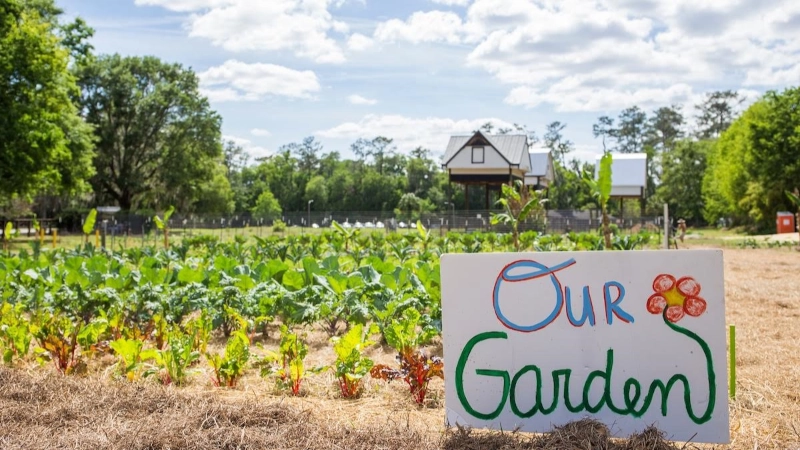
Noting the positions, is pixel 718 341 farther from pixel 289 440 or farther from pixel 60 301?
pixel 60 301

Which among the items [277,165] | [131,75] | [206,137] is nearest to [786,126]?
[206,137]

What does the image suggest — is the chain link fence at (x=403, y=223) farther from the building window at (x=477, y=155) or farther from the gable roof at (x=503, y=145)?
the gable roof at (x=503, y=145)

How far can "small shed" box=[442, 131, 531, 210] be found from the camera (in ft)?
129

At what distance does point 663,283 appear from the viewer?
3.63 meters

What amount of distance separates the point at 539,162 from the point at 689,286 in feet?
149

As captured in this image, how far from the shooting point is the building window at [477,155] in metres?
39.6

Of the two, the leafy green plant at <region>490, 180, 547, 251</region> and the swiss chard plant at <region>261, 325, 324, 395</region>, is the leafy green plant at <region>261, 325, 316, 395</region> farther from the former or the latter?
the leafy green plant at <region>490, 180, 547, 251</region>

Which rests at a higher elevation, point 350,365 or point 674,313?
point 674,313

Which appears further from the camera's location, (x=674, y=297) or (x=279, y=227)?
(x=279, y=227)

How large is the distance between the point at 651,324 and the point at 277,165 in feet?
295

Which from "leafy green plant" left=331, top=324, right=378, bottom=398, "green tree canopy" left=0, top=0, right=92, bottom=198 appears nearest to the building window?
"green tree canopy" left=0, top=0, right=92, bottom=198

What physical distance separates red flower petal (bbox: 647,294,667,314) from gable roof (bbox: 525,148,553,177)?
4435cm

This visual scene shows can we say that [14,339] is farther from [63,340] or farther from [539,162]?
[539,162]

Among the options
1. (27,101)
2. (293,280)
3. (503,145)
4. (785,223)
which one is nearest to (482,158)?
(503,145)
